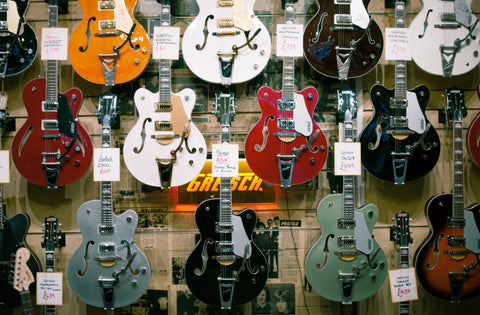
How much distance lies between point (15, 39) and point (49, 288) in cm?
149

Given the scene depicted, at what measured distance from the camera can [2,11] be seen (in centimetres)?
250

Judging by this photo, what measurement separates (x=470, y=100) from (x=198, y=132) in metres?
1.76

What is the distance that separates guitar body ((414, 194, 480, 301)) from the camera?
96.0 inches

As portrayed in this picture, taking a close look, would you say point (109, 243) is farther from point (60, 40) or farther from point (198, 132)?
point (60, 40)

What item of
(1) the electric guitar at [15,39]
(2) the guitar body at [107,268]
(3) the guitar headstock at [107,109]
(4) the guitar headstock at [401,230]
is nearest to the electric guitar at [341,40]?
(4) the guitar headstock at [401,230]

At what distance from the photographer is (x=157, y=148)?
2.42m

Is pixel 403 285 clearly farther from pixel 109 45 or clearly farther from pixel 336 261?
pixel 109 45

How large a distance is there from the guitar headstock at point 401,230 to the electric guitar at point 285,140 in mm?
563

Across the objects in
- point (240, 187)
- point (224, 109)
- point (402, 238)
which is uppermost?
point (224, 109)

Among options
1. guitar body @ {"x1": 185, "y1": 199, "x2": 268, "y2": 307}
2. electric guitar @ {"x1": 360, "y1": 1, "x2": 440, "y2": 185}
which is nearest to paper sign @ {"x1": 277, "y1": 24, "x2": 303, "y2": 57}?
electric guitar @ {"x1": 360, "y1": 1, "x2": 440, "y2": 185}

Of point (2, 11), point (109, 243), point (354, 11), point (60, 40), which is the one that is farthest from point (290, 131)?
point (2, 11)

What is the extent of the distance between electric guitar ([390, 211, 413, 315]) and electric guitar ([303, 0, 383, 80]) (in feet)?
2.92

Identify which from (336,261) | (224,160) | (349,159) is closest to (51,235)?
(224,160)

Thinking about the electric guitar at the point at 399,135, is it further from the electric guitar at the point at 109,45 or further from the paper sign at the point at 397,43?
the electric guitar at the point at 109,45
